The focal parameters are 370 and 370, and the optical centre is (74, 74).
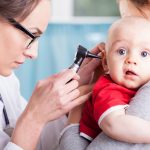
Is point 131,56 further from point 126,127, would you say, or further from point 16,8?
point 16,8

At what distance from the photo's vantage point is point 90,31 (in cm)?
329

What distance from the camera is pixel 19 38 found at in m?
1.27

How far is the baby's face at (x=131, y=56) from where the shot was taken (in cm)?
122

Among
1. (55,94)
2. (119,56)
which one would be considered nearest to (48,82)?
(55,94)

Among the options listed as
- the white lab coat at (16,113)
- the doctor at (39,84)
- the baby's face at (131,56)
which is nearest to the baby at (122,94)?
the baby's face at (131,56)

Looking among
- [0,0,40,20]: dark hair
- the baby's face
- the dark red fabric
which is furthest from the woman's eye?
[0,0,40,20]: dark hair

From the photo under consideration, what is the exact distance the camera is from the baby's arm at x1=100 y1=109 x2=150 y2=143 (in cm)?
110

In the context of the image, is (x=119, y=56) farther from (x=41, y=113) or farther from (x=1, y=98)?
(x=1, y=98)

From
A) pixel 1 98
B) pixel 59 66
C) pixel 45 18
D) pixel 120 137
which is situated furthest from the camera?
pixel 59 66

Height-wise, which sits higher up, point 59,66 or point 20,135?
point 20,135

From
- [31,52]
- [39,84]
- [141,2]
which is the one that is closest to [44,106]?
[39,84]

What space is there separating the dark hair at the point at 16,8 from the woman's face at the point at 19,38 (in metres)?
0.02

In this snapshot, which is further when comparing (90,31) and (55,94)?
(90,31)

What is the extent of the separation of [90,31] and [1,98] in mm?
1886
